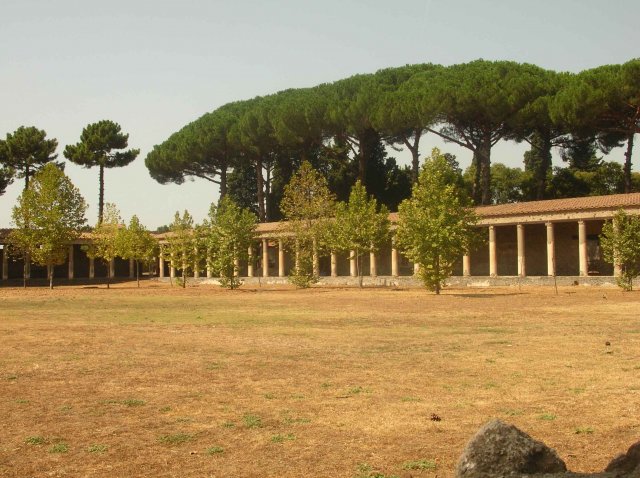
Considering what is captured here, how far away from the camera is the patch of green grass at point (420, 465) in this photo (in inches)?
284

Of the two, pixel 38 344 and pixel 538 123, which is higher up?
pixel 538 123

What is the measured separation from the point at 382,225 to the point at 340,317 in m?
26.1

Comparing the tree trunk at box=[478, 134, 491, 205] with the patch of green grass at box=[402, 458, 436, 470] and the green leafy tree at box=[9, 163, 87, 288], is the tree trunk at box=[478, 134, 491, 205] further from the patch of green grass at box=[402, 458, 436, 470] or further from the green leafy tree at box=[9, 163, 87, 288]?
the patch of green grass at box=[402, 458, 436, 470]

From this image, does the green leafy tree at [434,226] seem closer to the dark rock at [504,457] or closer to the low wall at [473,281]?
the low wall at [473,281]

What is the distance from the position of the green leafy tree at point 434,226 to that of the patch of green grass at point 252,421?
30897 millimetres

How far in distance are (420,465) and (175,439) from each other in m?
2.90

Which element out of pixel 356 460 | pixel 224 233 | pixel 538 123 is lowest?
pixel 356 460

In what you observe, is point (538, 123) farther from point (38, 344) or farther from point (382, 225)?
point (38, 344)

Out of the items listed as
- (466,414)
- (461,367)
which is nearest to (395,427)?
(466,414)

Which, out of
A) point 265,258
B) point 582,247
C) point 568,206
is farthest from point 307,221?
point 582,247

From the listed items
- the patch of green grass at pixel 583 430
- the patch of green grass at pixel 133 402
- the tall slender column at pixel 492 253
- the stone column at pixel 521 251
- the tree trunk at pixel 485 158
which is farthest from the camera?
the tree trunk at pixel 485 158

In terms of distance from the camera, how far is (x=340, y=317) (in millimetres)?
26734

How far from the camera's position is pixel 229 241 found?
171 ft

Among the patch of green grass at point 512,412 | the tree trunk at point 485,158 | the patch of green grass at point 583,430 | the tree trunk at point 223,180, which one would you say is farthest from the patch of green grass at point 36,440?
Answer: the tree trunk at point 223,180
